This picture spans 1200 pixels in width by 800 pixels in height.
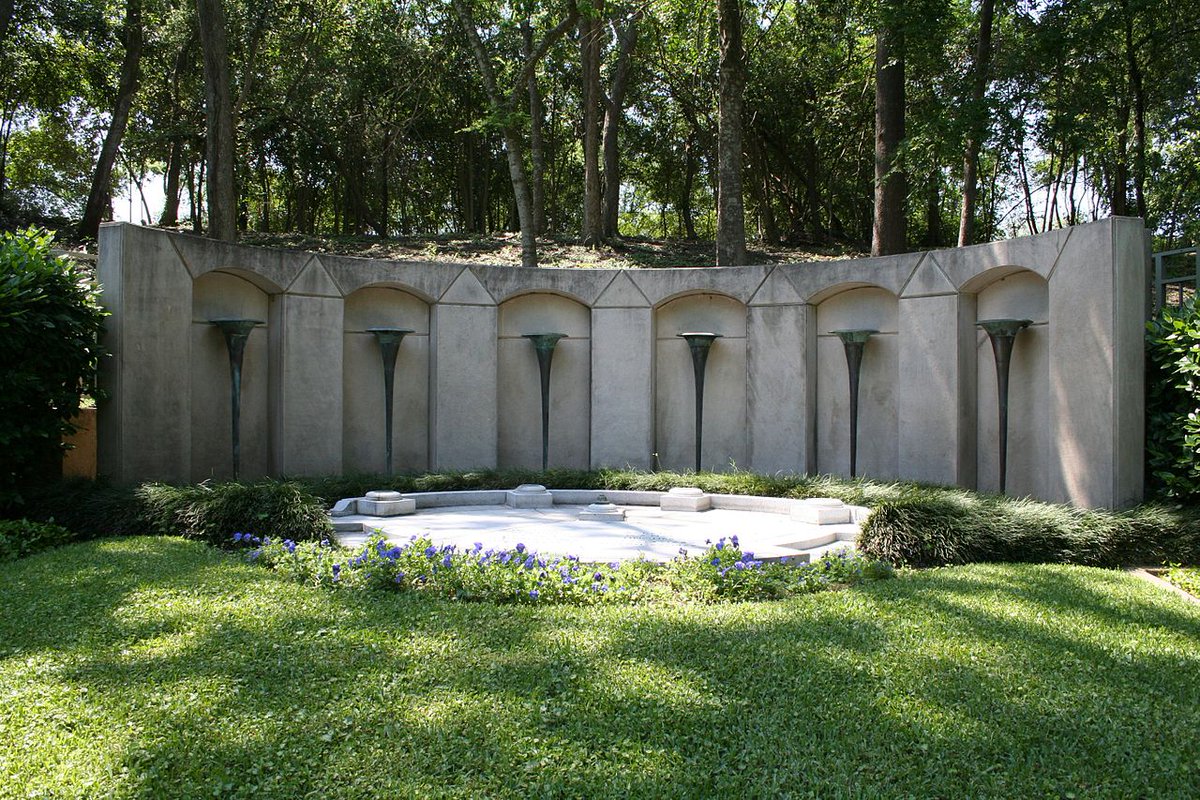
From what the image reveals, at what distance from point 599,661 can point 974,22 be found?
2015 cm

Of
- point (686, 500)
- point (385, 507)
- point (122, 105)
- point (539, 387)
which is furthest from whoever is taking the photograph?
point (122, 105)

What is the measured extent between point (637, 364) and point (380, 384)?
3.42 meters

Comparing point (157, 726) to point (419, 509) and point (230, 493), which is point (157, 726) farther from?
point (419, 509)

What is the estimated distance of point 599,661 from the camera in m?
3.84

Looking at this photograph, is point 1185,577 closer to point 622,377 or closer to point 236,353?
point 622,377

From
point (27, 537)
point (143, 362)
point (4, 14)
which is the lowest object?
point (27, 537)

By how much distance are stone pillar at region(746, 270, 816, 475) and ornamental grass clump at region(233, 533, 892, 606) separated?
487 centimetres

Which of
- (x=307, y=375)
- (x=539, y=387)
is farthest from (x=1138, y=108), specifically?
(x=307, y=375)

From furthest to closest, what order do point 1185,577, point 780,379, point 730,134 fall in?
1. point 730,134
2. point 780,379
3. point 1185,577

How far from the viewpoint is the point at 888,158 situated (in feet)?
47.0

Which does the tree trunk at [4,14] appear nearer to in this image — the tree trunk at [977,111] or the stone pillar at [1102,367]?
the tree trunk at [977,111]

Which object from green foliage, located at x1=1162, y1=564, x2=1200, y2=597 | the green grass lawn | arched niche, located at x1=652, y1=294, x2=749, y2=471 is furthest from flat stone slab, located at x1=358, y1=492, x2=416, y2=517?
green foliage, located at x1=1162, y1=564, x2=1200, y2=597

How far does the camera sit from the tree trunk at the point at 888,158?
1453 centimetres

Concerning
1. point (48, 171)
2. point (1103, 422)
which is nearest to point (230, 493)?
point (1103, 422)
